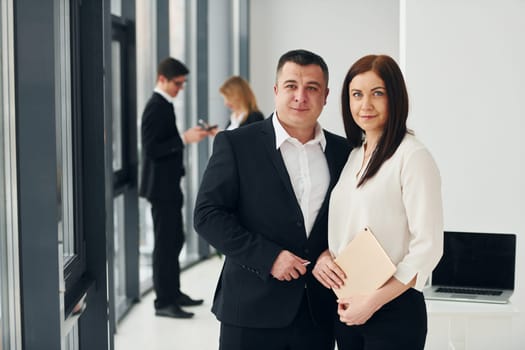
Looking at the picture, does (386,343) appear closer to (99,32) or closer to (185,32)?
(99,32)

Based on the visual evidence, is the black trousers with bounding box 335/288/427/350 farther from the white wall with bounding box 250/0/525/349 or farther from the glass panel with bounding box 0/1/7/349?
the white wall with bounding box 250/0/525/349

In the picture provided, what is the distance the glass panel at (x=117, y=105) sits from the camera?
18.2 ft

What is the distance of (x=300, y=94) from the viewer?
7.76 feet

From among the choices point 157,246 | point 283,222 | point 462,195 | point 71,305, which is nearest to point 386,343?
point 283,222

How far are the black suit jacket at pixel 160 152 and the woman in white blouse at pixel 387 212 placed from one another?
3.15 m

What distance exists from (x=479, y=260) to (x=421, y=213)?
5.86 feet

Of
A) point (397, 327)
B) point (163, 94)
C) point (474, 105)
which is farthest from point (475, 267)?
point (163, 94)

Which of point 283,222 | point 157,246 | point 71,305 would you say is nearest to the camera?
point 283,222

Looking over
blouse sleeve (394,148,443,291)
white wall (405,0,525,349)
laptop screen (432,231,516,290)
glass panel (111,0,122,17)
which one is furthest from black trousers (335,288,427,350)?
glass panel (111,0,122,17)

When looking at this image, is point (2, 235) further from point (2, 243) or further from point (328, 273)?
point (328, 273)

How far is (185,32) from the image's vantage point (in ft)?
24.0

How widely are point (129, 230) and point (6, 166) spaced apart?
3.58 m

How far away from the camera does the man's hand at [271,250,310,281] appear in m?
2.30

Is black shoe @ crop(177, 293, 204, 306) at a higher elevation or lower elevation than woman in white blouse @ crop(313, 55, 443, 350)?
lower
